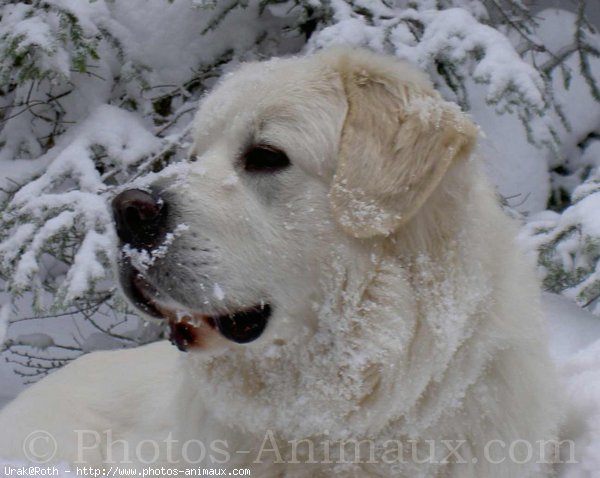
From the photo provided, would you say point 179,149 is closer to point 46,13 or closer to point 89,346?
point 46,13

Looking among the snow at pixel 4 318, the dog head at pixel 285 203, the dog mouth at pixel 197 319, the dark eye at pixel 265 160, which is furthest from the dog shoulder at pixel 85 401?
the snow at pixel 4 318

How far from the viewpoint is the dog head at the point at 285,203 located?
2.04m

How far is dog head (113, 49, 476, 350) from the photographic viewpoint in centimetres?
204

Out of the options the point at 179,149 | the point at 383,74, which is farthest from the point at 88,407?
the point at 179,149

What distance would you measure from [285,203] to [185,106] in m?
2.83

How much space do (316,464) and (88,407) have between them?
1.23m

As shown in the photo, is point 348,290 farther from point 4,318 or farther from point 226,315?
point 4,318

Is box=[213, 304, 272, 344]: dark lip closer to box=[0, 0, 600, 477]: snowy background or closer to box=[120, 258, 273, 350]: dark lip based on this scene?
box=[120, 258, 273, 350]: dark lip

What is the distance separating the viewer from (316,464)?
216cm

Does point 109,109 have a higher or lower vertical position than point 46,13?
lower

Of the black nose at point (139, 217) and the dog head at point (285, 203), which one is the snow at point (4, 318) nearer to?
the dog head at point (285, 203)

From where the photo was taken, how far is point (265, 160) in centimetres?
221

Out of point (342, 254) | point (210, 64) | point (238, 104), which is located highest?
point (238, 104)

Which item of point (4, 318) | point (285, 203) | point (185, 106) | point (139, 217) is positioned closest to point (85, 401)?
point (139, 217)
